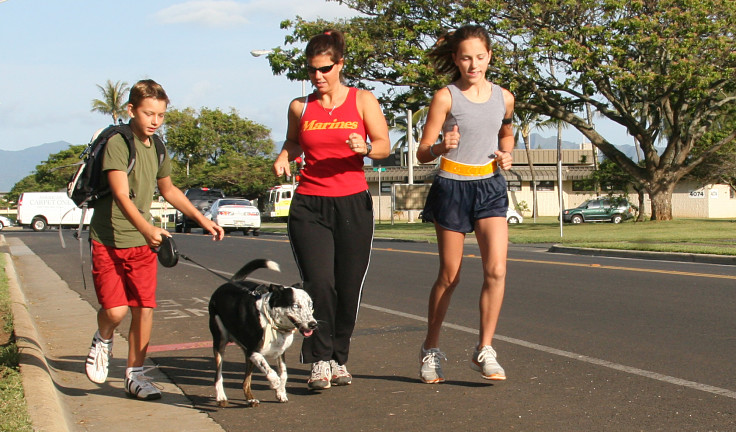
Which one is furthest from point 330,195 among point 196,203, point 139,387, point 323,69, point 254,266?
point 196,203

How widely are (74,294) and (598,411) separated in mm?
8496

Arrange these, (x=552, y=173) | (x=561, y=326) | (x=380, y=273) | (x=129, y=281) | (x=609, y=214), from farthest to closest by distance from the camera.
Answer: (x=552, y=173) → (x=609, y=214) → (x=380, y=273) → (x=561, y=326) → (x=129, y=281)

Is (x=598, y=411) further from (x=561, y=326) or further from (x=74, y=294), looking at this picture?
(x=74, y=294)

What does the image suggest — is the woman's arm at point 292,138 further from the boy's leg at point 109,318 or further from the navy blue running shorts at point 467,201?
the boy's leg at point 109,318

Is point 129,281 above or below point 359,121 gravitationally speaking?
below

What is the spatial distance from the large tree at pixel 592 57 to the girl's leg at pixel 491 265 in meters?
22.7

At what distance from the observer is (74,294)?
37.2 feet

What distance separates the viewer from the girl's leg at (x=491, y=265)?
5.11 m

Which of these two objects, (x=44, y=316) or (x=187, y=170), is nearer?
(x=44, y=316)

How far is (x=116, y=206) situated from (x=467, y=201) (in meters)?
2.07

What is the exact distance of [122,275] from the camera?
4.96m

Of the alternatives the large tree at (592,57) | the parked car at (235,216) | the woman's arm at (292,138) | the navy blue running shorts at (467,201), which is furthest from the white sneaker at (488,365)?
the parked car at (235,216)

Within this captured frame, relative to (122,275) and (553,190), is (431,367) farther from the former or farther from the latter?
(553,190)

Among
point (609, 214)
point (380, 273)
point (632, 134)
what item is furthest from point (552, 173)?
point (380, 273)
